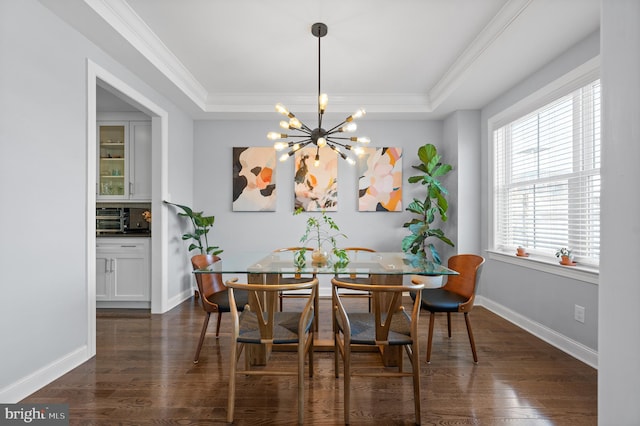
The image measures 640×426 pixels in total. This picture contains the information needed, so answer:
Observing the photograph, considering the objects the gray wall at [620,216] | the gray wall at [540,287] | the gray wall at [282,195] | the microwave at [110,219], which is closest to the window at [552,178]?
the gray wall at [540,287]

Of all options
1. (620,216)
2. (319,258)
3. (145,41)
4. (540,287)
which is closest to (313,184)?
(319,258)

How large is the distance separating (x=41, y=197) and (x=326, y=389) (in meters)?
2.30

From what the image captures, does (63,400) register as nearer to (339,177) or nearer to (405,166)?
(339,177)

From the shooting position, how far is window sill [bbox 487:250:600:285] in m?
2.55

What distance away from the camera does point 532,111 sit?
3326 millimetres

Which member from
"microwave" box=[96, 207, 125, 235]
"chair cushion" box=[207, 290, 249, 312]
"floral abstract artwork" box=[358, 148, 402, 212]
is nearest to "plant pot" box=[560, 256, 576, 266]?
"floral abstract artwork" box=[358, 148, 402, 212]

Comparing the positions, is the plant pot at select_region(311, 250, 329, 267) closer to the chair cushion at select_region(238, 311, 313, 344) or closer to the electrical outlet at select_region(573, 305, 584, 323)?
the chair cushion at select_region(238, 311, 313, 344)

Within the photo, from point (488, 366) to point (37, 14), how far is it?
4046 mm

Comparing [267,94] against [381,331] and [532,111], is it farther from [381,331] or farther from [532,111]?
[381,331]

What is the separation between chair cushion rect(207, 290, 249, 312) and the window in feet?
9.24

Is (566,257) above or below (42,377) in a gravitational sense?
above

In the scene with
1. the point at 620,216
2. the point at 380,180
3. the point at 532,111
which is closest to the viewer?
the point at 620,216

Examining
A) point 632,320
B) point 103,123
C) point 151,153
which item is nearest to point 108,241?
point 151,153

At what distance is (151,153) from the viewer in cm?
408
